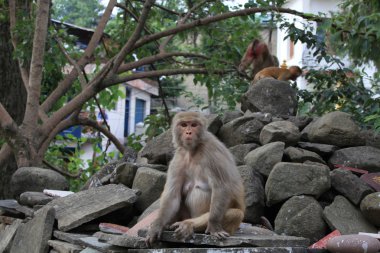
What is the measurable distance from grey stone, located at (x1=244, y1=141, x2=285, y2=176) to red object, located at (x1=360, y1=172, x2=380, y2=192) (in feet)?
3.01

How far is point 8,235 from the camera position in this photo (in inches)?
316

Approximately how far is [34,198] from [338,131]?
12.4ft

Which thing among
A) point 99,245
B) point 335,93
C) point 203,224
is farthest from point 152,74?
point 203,224

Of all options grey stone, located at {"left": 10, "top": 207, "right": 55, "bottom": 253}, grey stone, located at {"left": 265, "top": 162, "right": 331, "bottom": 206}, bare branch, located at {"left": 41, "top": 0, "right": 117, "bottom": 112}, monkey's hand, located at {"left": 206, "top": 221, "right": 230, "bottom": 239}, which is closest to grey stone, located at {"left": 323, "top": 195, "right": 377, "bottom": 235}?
grey stone, located at {"left": 265, "top": 162, "right": 331, "bottom": 206}

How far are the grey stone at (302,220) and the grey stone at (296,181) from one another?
0.11 metres

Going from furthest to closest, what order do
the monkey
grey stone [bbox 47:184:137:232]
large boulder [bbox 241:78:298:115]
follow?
the monkey → large boulder [bbox 241:78:298:115] → grey stone [bbox 47:184:137:232]

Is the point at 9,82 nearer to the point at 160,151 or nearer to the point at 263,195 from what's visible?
the point at 160,151

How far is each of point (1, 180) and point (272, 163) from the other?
629 cm

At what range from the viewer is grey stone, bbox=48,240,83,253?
20.1 feet

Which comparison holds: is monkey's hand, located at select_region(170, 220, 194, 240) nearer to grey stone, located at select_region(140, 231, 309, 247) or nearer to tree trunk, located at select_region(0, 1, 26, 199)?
grey stone, located at select_region(140, 231, 309, 247)

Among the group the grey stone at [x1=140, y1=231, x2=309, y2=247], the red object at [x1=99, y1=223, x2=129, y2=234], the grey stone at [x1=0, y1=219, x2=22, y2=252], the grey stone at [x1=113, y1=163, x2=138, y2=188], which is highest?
the grey stone at [x1=113, y1=163, x2=138, y2=188]

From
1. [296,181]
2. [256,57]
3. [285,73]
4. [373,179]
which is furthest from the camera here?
[256,57]

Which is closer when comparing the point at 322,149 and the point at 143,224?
the point at 143,224

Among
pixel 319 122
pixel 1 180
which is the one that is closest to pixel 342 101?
pixel 319 122
